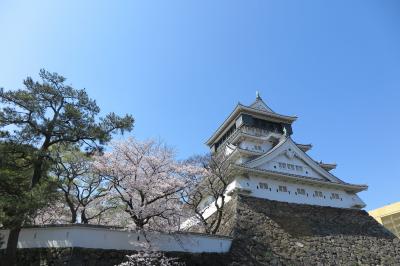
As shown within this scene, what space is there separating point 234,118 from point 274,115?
11.5ft

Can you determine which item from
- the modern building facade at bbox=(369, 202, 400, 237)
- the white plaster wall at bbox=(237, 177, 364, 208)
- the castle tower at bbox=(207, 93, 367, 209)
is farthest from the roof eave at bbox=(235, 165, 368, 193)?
the modern building facade at bbox=(369, 202, 400, 237)

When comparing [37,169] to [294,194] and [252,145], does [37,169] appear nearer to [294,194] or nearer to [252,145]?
[294,194]

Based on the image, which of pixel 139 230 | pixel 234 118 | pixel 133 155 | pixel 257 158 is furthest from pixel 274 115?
pixel 139 230

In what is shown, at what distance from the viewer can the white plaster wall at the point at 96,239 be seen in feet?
41.6

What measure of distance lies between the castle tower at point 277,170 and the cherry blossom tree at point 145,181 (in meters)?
5.70

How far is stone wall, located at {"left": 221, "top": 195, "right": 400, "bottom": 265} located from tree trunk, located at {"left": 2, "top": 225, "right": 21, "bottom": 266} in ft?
28.1

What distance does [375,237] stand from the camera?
21.3 m

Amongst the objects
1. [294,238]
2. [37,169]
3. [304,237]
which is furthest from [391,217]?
[37,169]

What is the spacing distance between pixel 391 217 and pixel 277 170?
21346mm

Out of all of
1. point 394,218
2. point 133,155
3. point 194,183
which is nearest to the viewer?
point 133,155

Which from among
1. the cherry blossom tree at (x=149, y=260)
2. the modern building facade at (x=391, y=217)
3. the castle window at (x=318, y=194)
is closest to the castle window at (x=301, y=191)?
the castle window at (x=318, y=194)

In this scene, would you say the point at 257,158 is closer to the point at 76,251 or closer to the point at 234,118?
the point at 234,118

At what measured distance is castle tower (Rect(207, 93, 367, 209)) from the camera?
2156 cm

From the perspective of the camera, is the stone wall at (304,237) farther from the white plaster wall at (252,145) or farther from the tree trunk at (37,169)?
the tree trunk at (37,169)
